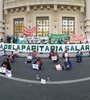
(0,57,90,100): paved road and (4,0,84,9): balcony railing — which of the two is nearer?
(0,57,90,100): paved road

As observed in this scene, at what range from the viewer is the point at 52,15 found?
43.7m

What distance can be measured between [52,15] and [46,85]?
21.5 metres

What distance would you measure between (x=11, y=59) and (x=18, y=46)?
463cm

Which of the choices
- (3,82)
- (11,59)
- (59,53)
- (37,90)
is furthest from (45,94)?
(59,53)

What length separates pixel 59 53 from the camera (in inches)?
1324

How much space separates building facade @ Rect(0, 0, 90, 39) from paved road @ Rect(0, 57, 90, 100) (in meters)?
15.5

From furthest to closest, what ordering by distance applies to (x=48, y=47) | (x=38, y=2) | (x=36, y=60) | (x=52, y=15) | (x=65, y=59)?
(x=52, y=15), (x=38, y=2), (x=48, y=47), (x=65, y=59), (x=36, y=60)

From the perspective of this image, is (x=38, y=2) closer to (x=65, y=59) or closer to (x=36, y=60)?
(x=65, y=59)

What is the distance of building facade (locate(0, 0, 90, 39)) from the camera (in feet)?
142

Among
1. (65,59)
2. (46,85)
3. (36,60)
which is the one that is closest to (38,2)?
(65,59)

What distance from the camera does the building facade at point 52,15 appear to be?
142 feet

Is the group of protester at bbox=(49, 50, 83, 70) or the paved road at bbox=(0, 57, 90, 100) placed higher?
the group of protester at bbox=(49, 50, 83, 70)

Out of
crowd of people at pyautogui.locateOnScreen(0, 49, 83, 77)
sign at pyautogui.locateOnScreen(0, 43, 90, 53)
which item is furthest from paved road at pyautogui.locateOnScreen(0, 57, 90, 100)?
sign at pyautogui.locateOnScreen(0, 43, 90, 53)

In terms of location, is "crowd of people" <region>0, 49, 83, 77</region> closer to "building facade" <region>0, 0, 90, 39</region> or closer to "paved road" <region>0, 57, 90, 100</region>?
"paved road" <region>0, 57, 90, 100</region>
